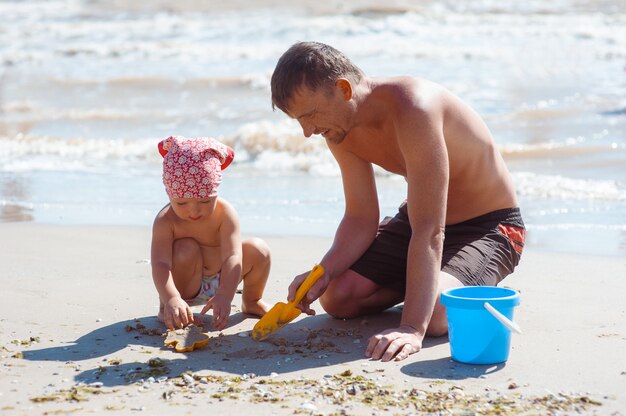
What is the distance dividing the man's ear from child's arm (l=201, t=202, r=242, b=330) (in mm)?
805

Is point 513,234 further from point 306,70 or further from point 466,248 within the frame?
point 306,70

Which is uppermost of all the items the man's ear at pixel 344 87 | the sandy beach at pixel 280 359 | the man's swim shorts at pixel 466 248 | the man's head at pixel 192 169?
the man's ear at pixel 344 87

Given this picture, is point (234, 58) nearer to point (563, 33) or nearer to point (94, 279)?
point (563, 33)

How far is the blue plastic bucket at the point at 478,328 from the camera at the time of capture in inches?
133

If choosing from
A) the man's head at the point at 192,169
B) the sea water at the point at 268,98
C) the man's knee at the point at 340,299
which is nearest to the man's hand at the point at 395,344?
the man's knee at the point at 340,299

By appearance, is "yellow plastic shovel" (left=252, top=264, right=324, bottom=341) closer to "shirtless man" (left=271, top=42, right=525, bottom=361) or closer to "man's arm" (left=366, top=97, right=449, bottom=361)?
"shirtless man" (left=271, top=42, right=525, bottom=361)

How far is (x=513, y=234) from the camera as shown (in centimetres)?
428

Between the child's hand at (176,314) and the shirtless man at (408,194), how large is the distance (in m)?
0.47

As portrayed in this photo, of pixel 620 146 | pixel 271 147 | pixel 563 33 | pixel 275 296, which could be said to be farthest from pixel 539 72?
pixel 275 296

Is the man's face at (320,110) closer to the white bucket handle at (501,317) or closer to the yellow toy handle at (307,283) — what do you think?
the yellow toy handle at (307,283)

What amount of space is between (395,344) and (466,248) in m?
0.76

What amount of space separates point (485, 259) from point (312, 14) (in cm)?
1766

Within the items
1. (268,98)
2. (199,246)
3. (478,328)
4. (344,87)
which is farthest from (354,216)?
(268,98)

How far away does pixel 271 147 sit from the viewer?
1010 cm
